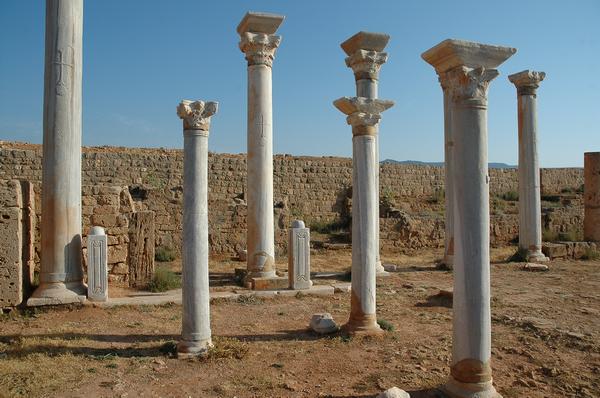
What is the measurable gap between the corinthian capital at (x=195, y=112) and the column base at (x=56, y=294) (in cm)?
379

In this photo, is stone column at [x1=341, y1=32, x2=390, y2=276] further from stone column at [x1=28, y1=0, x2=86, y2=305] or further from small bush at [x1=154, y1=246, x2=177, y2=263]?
small bush at [x1=154, y1=246, x2=177, y2=263]

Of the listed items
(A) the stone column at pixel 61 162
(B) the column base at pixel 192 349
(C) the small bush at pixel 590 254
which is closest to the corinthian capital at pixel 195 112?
(B) the column base at pixel 192 349

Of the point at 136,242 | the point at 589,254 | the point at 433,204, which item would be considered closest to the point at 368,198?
the point at 136,242

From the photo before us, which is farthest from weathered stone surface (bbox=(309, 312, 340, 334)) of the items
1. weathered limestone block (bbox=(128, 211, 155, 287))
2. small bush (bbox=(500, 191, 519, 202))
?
small bush (bbox=(500, 191, 519, 202))

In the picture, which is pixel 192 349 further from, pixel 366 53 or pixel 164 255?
pixel 164 255

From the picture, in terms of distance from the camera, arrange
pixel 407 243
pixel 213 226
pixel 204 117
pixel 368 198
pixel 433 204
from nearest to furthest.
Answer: pixel 204 117, pixel 368 198, pixel 213 226, pixel 407 243, pixel 433 204

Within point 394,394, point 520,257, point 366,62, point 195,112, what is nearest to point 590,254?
point 520,257

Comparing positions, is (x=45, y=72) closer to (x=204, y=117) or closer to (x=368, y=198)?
(x=204, y=117)

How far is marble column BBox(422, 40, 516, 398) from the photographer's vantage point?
4.51m

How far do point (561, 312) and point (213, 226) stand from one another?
34.2 feet

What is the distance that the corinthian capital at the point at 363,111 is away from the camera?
259 inches

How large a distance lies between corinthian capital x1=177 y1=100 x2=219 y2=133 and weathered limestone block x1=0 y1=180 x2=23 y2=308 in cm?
350

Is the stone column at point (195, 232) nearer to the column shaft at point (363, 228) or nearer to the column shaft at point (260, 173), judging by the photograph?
the column shaft at point (363, 228)

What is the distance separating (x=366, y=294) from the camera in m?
6.66
